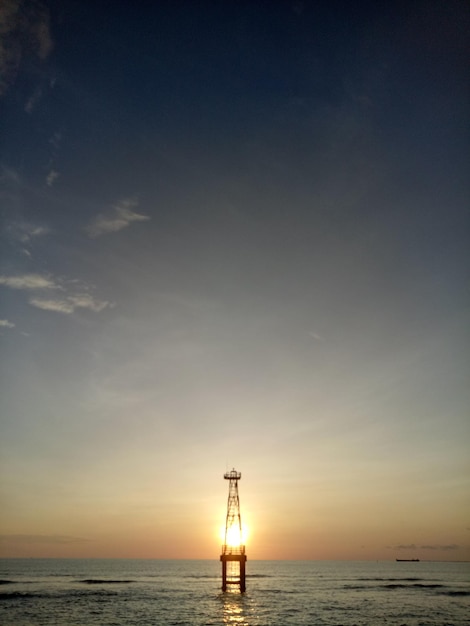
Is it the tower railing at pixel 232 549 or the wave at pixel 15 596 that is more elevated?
the tower railing at pixel 232 549

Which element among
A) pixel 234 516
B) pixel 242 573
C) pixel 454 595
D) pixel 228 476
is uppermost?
pixel 228 476

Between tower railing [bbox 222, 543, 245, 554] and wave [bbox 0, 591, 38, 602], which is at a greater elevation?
tower railing [bbox 222, 543, 245, 554]

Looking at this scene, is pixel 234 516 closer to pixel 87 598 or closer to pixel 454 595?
pixel 87 598

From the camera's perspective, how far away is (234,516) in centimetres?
5622

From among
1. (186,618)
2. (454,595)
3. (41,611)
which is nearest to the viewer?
(186,618)

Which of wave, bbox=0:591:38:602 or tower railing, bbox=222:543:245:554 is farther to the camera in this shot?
wave, bbox=0:591:38:602

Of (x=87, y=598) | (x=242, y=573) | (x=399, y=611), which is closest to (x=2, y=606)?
(x=87, y=598)

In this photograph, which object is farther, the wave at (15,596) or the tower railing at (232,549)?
the wave at (15,596)

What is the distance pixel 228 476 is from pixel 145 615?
17.1 metres

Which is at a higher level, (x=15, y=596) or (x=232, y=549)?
(x=232, y=549)

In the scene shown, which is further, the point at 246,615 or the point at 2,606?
the point at 2,606

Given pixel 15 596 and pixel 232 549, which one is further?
pixel 15 596

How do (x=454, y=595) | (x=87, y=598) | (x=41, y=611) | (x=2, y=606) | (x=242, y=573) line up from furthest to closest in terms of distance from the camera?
(x=454, y=595), (x=87, y=598), (x=242, y=573), (x=2, y=606), (x=41, y=611)

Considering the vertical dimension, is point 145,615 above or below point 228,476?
below
